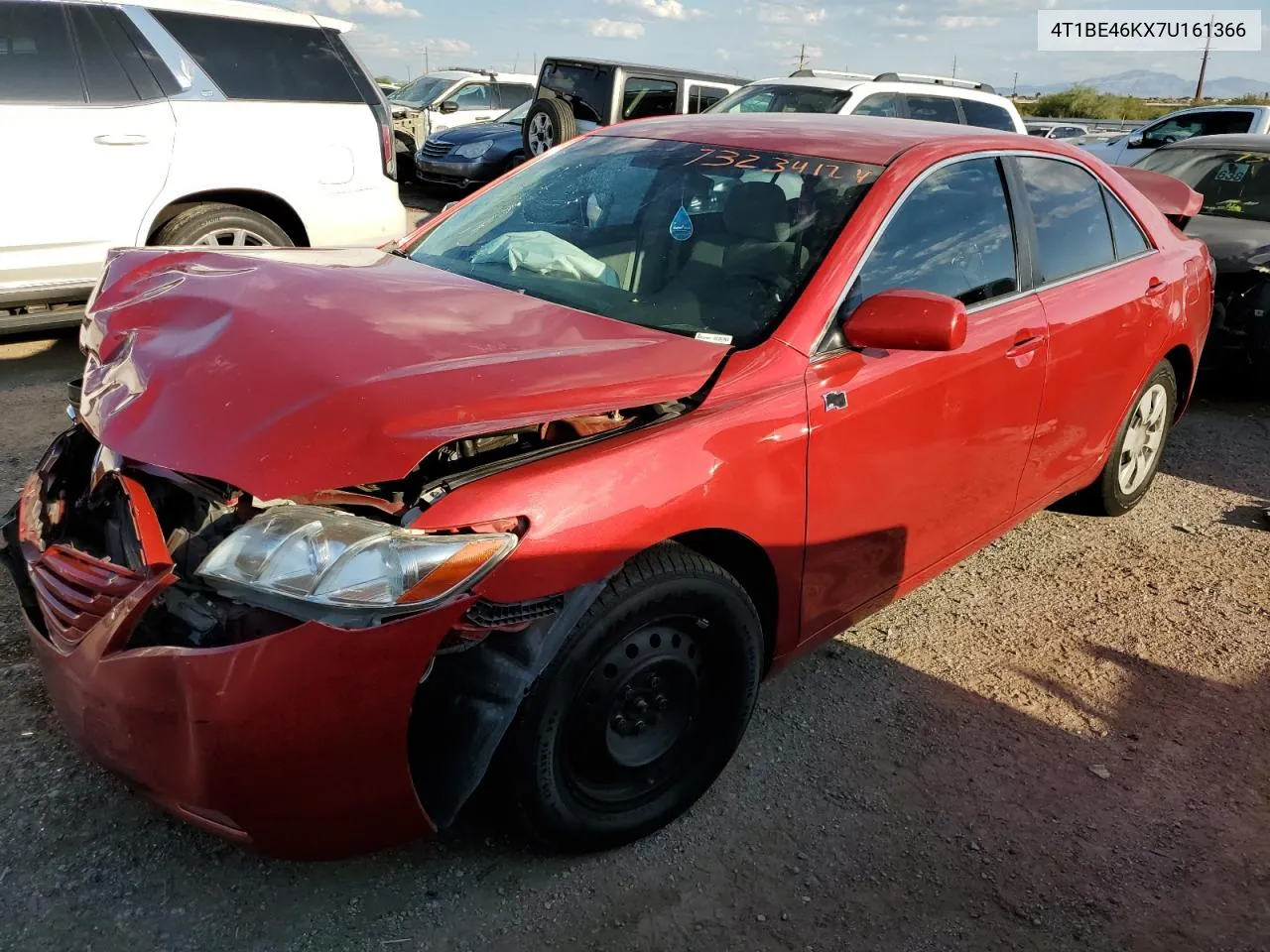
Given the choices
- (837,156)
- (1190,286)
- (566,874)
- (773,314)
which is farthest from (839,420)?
(1190,286)

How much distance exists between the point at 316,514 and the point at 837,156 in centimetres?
192

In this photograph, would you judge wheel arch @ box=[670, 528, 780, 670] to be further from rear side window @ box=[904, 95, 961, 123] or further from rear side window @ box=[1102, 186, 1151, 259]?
rear side window @ box=[904, 95, 961, 123]

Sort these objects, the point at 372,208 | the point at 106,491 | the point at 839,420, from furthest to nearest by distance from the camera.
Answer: the point at 372,208
the point at 839,420
the point at 106,491

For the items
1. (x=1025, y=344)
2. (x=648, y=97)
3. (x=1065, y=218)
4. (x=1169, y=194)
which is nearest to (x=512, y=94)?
(x=648, y=97)

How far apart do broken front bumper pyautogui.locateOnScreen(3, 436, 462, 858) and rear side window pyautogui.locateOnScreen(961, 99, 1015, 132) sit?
9621 millimetres

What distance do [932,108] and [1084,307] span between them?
6853mm

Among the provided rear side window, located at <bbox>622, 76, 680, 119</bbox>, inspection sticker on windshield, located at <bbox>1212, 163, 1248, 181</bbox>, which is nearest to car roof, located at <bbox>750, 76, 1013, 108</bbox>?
rear side window, located at <bbox>622, 76, 680, 119</bbox>

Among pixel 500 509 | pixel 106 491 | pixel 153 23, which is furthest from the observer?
pixel 153 23

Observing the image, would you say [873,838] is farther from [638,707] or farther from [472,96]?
[472,96]

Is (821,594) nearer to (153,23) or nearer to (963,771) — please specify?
(963,771)

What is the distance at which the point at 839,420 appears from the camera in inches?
99.0

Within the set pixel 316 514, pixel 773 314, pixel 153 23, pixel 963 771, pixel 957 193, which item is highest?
pixel 153 23

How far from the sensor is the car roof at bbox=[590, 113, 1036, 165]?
2.98 metres

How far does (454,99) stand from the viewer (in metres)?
16.2
